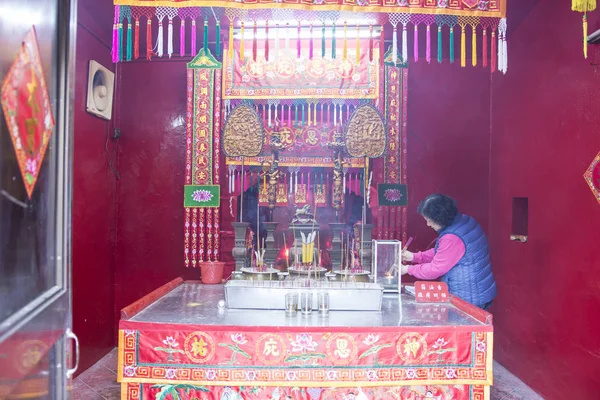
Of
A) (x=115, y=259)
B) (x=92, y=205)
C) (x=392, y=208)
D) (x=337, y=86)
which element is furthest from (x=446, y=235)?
(x=115, y=259)

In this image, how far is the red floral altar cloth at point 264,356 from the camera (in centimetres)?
218

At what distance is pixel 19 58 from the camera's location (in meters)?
1.24

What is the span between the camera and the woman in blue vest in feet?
9.61

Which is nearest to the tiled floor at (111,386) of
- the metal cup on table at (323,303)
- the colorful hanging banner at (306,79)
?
the metal cup on table at (323,303)

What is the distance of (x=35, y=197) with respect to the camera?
1.39 metres

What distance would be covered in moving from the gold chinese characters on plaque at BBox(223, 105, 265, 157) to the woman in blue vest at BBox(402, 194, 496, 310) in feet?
4.02

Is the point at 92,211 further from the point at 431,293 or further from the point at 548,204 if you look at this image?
the point at 548,204

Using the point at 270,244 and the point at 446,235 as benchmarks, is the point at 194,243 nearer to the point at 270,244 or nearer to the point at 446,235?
the point at 270,244

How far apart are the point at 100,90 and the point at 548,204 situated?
354 centimetres

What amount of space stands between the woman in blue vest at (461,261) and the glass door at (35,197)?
199cm

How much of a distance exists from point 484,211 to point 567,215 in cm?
135

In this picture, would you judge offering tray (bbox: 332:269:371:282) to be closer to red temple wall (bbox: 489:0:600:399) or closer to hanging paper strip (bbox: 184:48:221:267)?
red temple wall (bbox: 489:0:600:399)

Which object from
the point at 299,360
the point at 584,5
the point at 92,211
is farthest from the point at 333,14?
the point at 92,211

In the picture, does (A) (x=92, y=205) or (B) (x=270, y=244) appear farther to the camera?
(A) (x=92, y=205)
